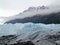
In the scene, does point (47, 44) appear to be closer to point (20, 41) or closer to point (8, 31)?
point (20, 41)

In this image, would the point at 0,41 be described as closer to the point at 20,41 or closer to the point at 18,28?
the point at 20,41

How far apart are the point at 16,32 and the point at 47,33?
393 centimetres

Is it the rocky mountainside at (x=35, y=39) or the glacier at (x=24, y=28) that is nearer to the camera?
the rocky mountainside at (x=35, y=39)

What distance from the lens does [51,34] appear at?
12.2 meters

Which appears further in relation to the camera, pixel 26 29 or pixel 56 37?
pixel 26 29

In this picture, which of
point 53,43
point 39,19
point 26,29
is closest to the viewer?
point 53,43

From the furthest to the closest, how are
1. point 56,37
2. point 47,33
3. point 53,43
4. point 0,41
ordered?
point 0,41 < point 47,33 < point 56,37 < point 53,43

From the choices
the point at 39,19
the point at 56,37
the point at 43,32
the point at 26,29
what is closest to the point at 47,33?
the point at 43,32

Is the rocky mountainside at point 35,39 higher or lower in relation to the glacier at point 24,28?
lower

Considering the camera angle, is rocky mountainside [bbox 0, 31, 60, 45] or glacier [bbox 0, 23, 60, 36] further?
glacier [bbox 0, 23, 60, 36]

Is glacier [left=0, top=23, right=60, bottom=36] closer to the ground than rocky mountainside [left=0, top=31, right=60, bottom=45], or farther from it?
farther from it

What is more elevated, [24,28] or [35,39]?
[24,28]

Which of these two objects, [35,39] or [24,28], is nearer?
[35,39]

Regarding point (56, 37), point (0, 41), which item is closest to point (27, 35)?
point (0, 41)
